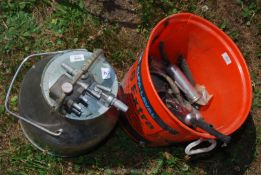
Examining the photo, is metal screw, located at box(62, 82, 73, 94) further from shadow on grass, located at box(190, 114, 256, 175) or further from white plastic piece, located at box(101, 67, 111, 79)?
shadow on grass, located at box(190, 114, 256, 175)

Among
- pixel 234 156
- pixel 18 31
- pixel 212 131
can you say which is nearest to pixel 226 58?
pixel 212 131

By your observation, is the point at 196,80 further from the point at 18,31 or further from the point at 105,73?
the point at 18,31

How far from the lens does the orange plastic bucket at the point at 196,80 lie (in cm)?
169

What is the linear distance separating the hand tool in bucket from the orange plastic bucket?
122 mm

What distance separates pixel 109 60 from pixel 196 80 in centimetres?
41

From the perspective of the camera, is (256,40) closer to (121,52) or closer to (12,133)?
(121,52)

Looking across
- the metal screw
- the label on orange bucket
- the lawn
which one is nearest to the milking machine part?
the label on orange bucket

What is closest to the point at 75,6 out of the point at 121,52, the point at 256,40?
the point at 121,52

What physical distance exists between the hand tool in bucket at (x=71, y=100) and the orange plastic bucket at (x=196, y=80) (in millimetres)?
122

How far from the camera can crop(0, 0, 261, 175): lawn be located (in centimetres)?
198

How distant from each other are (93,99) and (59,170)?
51 centimetres

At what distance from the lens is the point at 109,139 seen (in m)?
2.06

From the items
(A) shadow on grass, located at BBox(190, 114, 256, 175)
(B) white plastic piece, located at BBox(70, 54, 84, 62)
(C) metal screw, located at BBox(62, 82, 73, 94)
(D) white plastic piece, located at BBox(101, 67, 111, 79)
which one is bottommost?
(A) shadow on grass, located at BBox(190, 114, 256, 175)

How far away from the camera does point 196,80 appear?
6.81 feet
